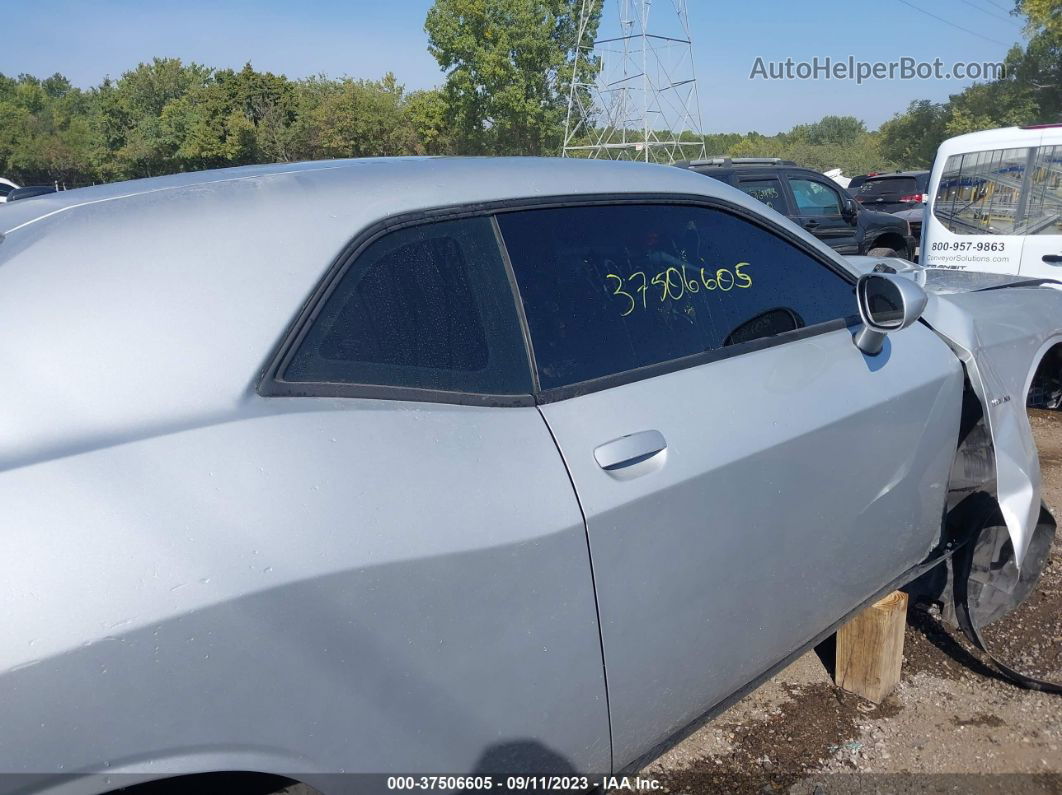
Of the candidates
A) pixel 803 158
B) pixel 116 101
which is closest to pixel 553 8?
pixel 803 158

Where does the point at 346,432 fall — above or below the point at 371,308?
below

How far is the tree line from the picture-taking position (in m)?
34.2

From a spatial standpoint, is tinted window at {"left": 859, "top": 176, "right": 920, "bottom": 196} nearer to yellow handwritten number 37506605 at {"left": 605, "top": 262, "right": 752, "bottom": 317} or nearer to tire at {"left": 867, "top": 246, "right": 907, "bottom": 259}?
tire at {"left": 867, "top": 246, "right": 907, "bottom": 259}

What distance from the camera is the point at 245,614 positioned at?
4.33 feet

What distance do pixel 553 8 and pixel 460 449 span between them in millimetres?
36581

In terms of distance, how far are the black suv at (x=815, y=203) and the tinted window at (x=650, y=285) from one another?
290 inches

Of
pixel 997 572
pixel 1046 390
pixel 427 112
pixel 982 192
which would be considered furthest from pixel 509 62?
pixel 997 572

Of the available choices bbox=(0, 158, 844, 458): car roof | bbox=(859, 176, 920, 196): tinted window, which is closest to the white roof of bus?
bbox=(0, 158, 844, 458): car roof

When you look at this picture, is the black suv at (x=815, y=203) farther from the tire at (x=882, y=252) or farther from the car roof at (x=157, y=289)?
the car roof at (x=157, y=289)

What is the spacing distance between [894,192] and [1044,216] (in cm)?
994

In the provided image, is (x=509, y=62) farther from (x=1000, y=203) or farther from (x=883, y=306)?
(x=883, y=306)

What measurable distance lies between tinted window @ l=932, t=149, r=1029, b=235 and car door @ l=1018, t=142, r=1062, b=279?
0.26 ft

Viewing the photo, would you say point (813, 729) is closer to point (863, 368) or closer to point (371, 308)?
point (863, 368)

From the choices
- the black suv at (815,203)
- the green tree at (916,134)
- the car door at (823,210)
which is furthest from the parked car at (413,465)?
the green tree at (916,134)
